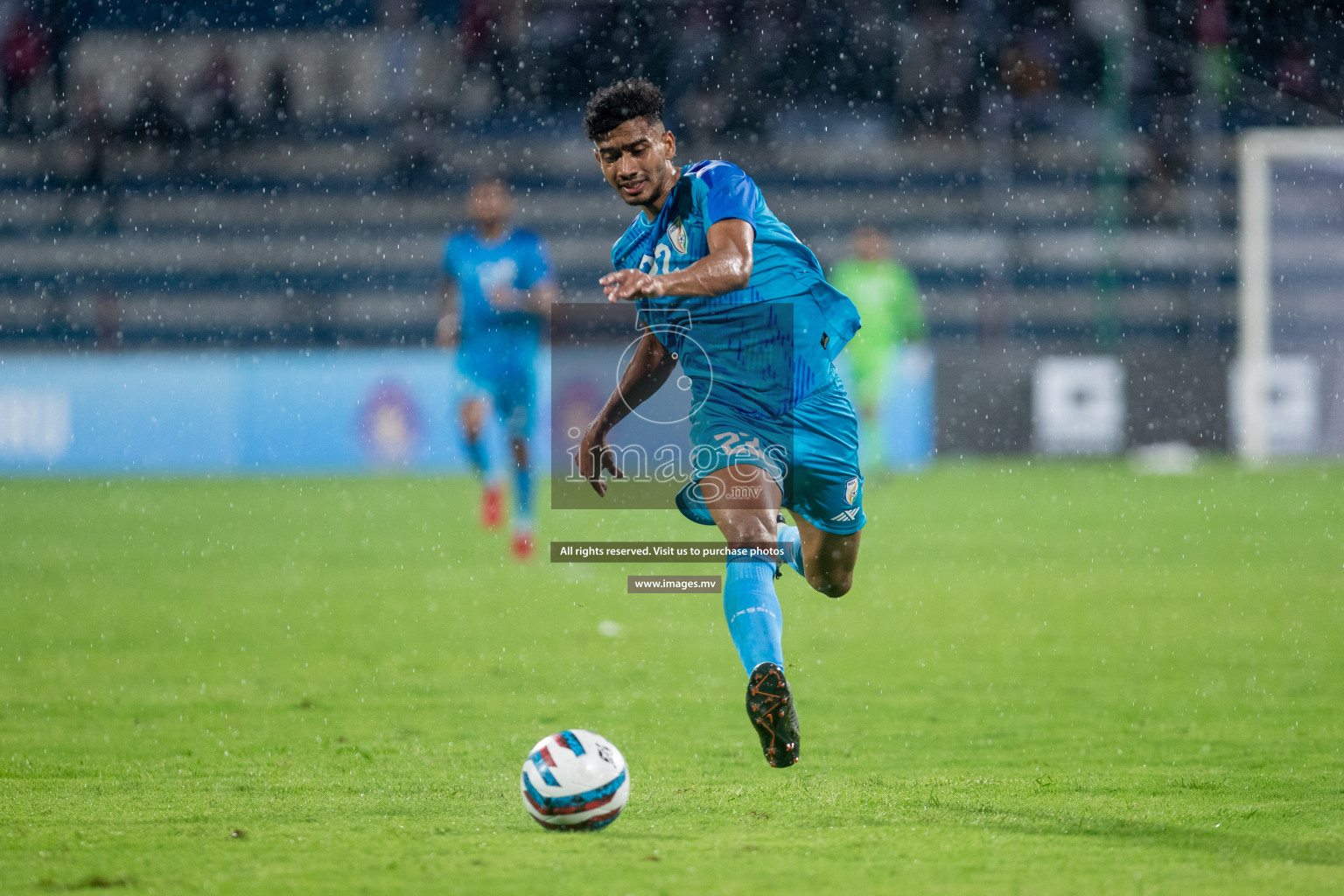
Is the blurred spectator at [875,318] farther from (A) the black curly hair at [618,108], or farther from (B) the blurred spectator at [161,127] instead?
(A) the black curly hair at [618,108]

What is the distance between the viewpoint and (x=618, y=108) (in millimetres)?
4023

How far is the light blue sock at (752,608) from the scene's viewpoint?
3771mm

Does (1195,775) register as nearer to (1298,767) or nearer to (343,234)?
(1298,767)

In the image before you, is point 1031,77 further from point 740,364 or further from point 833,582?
point 740,364

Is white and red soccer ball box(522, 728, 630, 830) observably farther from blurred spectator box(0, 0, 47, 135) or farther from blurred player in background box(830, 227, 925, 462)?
blurred spectator box(0, 0, 47, 135)

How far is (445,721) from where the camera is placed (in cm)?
486

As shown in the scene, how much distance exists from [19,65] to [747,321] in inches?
685

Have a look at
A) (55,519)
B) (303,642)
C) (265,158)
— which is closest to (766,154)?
(265,158)

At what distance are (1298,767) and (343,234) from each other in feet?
53.7

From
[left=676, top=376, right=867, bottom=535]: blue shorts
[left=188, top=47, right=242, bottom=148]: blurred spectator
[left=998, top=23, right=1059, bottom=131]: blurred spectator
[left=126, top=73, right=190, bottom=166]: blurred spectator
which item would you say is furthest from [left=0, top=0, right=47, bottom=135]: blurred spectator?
[left=676, top=376, right=867, bottom=535]: blue shorts

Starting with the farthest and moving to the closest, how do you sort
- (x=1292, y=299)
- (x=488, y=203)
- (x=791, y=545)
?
(x=1292, y=299)
(x=488, y=203)
(x=791, y=545)

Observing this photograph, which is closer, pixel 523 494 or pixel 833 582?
pixel 833 582

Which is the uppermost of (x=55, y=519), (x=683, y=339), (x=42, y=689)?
(x=683, y=339)

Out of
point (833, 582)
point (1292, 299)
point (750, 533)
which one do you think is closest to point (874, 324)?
point (1292, 299)
